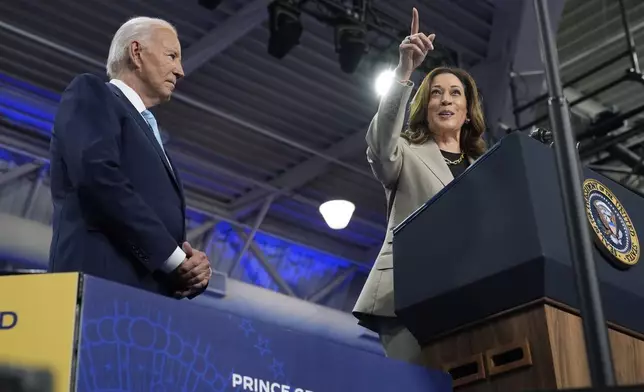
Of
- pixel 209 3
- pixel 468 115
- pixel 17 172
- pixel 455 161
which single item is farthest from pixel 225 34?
pixel 455 161

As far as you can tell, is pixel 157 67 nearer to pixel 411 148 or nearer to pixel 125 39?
pixel 125 39

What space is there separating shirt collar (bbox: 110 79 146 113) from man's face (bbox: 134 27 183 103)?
4 cm

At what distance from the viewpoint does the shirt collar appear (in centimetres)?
177

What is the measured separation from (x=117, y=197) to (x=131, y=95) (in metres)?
0.32

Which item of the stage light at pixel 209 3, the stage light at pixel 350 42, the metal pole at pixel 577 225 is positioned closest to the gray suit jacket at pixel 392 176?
the metal pole at pixel 577 225

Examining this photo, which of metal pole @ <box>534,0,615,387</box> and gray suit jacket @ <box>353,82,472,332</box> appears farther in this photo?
gray suit jacket @ <box>353,82,472,332</box>

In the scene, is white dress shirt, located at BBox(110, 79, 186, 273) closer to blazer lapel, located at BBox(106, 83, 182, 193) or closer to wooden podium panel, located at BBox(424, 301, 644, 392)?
blazer lapel, located at BBox(106, 83, 182, 193)

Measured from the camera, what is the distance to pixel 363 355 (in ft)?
4.71

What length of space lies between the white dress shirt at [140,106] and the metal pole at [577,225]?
2.17ft

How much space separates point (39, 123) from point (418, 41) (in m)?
5.99

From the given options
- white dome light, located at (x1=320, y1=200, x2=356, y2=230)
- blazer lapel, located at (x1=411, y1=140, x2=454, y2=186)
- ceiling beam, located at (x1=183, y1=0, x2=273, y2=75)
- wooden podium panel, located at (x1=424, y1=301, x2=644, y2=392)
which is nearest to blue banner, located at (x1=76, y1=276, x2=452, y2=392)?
wooden podium panel, located at (x1=424, y1=301, x2=644, y2=392)

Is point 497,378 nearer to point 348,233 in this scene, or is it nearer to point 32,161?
point 32,161

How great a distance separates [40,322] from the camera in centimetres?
115

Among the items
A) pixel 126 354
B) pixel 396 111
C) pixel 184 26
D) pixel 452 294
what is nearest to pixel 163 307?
pixel 126 354
